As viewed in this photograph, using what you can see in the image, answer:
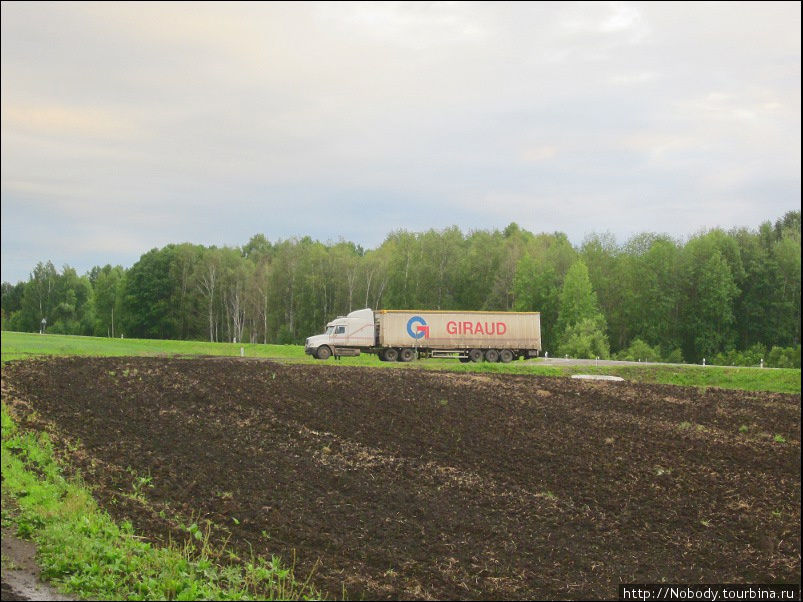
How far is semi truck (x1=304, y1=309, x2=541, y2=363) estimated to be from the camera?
39.4 meters

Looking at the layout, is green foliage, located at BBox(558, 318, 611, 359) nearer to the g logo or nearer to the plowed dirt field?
the g logo

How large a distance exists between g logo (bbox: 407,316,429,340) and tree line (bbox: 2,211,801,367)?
1774 cm

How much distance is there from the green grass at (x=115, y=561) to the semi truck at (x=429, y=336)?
26.6m

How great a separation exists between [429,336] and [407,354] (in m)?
1.52

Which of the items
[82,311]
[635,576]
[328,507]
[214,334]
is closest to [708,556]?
[635,576]

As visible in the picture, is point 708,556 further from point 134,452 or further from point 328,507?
point 134,452

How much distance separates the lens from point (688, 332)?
63.7m

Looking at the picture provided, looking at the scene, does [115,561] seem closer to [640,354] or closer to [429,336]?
[429,336]

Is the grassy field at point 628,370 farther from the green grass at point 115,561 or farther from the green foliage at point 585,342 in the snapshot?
the green grass at point 115,561

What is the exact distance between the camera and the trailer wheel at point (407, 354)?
132 feet

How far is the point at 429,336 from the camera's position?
4012cm

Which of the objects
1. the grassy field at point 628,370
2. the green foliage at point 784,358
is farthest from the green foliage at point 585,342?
the grassy field at point 628,370

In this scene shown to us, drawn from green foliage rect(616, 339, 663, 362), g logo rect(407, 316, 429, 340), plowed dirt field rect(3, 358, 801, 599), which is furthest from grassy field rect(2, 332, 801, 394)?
green foliage rect(616, 339, 663, 362)

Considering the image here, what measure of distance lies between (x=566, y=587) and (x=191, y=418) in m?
11.4
